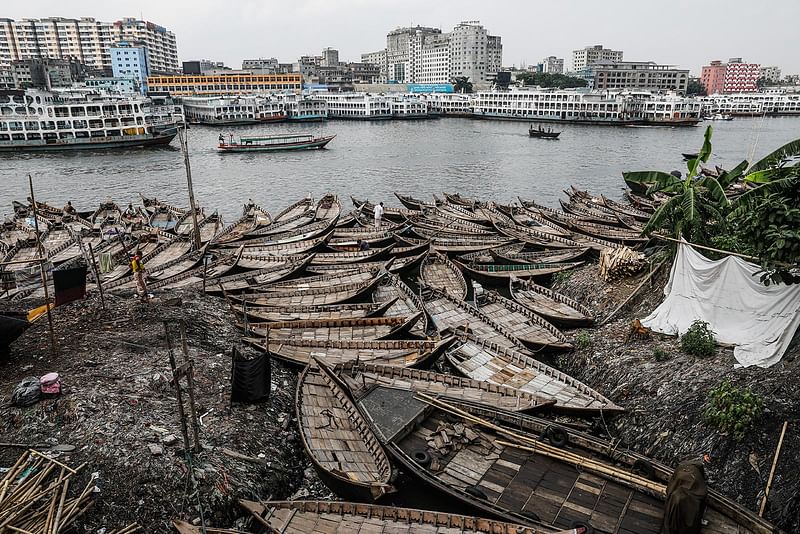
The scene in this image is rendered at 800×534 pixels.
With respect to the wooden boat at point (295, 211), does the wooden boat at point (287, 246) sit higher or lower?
lower

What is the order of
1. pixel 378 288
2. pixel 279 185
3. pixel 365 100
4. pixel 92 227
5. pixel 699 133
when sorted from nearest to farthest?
pixel 378 288 < pixel 92 227 < pixel 279 185 < pixel 699 133 < pixel 365 100

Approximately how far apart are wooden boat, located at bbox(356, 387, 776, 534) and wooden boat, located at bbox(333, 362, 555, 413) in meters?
0.96

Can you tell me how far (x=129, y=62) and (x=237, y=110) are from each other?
204ft

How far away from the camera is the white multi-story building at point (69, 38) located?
509 feet

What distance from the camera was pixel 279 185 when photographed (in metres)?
59.9

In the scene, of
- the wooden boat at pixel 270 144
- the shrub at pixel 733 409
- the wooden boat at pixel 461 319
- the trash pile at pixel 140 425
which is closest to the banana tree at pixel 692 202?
the shrub at pixel 733 409

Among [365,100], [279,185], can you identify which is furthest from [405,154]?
[365,100]

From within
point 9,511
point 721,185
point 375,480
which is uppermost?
point 721,185

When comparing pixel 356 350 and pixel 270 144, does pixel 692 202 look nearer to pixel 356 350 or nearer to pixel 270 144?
pixel 356 350

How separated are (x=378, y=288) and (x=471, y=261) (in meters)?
5.97

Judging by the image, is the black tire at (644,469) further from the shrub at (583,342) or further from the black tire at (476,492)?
the shrub at (583,342)

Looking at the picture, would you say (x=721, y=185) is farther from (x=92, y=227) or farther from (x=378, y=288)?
(x=92, y=227)

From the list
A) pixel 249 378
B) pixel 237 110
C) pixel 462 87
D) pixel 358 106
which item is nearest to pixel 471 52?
pixel 462 87

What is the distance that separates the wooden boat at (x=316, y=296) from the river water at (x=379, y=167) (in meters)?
26.2
